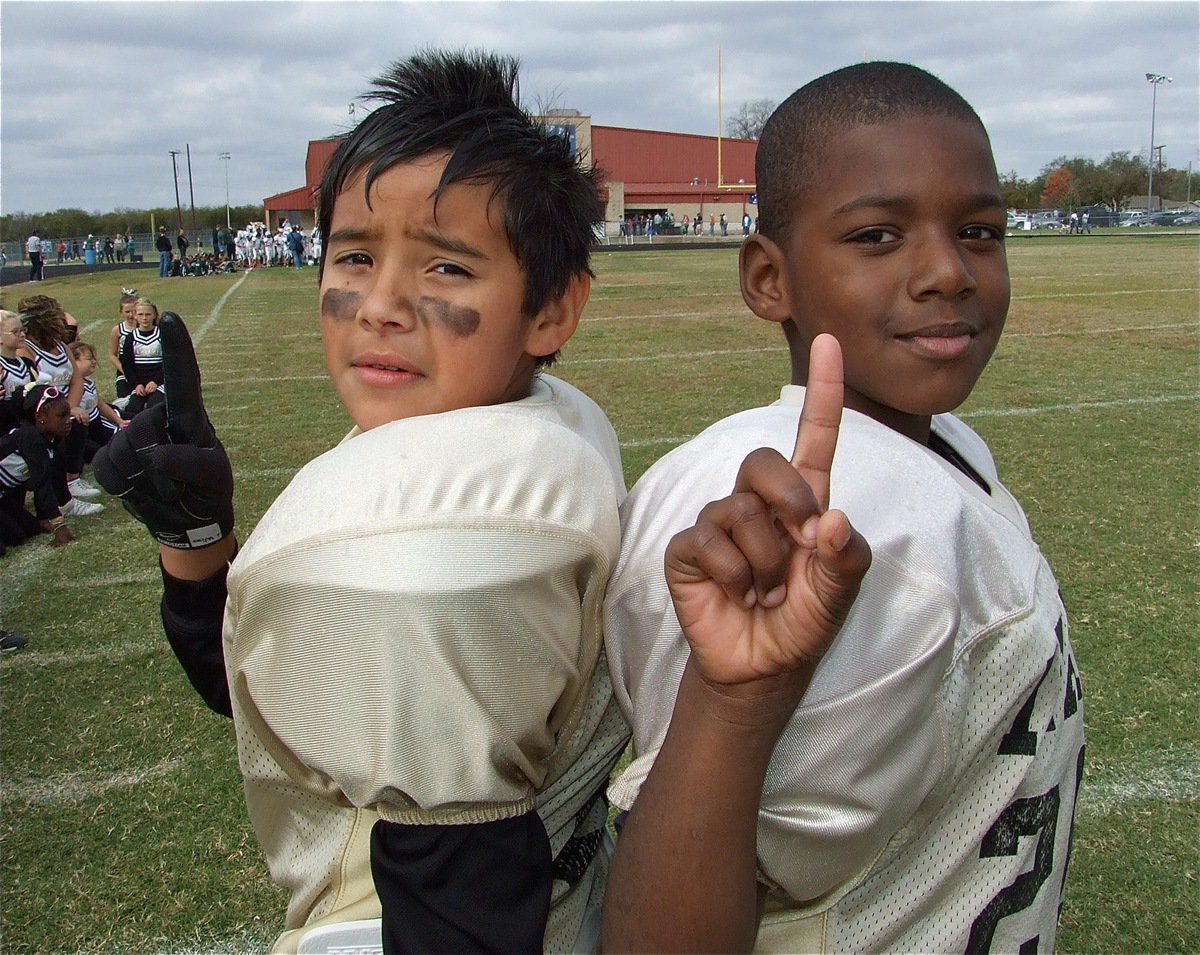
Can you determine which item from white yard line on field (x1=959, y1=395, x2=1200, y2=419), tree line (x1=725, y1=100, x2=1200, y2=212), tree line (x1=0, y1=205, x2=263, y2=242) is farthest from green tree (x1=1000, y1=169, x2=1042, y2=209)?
white yard line on field (x1=959, y1=395, x2=1200, y2=419)

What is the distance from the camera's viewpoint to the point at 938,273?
4.31 feet

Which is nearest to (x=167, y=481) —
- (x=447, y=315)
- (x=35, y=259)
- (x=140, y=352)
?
(x=447, y=315)

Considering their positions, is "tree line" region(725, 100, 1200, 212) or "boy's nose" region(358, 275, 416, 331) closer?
"boy's nose" region(358, 275, 416, 331)

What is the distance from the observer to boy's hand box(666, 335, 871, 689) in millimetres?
961

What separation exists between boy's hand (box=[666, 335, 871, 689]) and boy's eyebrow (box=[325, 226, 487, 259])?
1.85 ft

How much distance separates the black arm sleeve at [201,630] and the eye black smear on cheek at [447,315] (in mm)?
543

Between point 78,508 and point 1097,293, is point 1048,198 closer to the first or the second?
point 1097,293

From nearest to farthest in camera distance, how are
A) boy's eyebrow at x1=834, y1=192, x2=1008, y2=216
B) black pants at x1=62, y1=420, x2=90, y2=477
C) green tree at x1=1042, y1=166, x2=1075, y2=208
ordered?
1. boy's eyebrow at x1=834, y1=192, x2=1008, y2=216
2. black pants at x1=62, y1=420, x2=90, y2=477
3. green tree at x1=1042, y1=166, x2=1075, y2=208

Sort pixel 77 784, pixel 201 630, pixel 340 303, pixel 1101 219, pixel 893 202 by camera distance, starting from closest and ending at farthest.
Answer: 1. pixel 893 202
2. pixel 340 303
3. pixel 201 630
4. pixel 77 784
5. pixel 1101 219

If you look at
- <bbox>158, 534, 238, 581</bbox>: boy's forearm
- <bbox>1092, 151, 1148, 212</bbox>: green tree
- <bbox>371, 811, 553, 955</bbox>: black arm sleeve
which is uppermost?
<bbox>1092, 151, 1148, 212</bbox>: green tree

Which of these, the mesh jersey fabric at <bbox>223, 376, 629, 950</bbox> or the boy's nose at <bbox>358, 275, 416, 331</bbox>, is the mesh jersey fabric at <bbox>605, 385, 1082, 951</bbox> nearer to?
the mesh jersey fabric at <bbox>223, 376, 629, 950</bbox>

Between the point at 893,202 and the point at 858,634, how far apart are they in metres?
0.57

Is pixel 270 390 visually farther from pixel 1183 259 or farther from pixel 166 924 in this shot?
pixel 1183 259

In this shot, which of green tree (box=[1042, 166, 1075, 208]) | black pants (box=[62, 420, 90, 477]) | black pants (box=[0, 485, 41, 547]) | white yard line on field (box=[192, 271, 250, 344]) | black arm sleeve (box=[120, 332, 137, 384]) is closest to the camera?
black pants (box=[0, 485, 41, 547])
